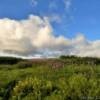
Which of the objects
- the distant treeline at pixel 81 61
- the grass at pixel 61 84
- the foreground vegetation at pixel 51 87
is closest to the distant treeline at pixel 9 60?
the distant treeline at pixel 81 61

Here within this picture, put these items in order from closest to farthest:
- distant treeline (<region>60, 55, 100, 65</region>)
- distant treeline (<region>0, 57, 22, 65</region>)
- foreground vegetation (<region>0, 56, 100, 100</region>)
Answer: foreground vegetation (<region>0, 56, 100, 100</region>) → distant treeline (<region>60, 55, 100, 65</region>) → distant treeline (<region>0, 57, 22, 65</region>)

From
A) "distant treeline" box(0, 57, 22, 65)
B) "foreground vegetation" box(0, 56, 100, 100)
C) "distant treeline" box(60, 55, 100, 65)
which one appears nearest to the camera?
"foreground vegetation" box(0, 56, 100, 100)

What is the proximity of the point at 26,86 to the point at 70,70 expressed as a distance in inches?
344

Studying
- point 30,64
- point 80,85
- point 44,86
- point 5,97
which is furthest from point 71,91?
point 30,64

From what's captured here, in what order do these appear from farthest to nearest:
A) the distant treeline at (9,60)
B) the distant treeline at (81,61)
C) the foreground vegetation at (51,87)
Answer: the distant treeline at (9,60) < the distant treeline at (81,61) < the foreground vegetation at (51,87)

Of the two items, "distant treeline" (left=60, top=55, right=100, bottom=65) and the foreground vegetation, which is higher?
"distant treeline" (left=60, top=55, right=100, bottom=65)

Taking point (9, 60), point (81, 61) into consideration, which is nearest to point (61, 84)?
point (81, 61)

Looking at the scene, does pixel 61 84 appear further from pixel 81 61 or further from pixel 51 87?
pixel 81 61

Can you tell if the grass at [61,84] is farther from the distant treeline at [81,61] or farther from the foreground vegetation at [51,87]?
the distant treeline at [81,61]

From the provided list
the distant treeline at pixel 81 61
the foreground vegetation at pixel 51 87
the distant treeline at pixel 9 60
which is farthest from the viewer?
the distant treeline at pixel 9 60

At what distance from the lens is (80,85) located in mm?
26797

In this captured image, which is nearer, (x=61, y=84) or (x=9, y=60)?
(x=61, y=84)

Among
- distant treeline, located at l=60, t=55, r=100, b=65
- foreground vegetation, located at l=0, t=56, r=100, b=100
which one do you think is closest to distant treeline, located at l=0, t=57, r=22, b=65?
distant treeline, located at l=60, t=55, r=100, b=65

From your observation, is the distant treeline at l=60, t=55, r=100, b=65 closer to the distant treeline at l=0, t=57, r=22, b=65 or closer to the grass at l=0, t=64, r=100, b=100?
the grass at l=0, t=64, r=100, b=100
